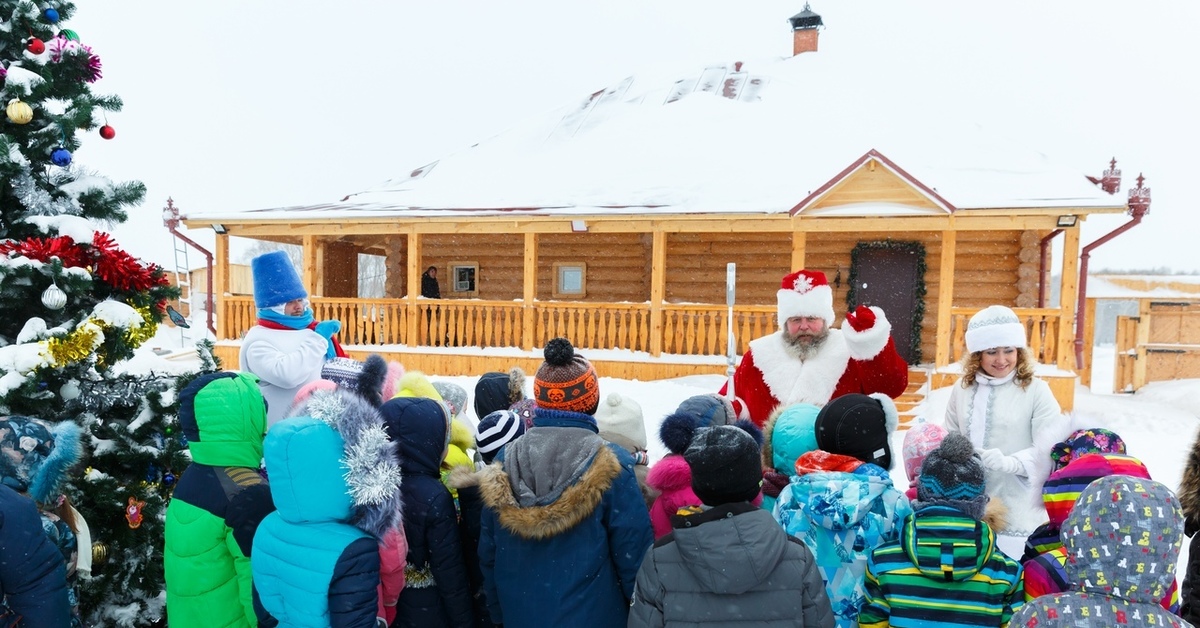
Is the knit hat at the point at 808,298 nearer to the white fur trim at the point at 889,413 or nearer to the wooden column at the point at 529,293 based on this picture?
A: the white fur trim at the point at 889,413

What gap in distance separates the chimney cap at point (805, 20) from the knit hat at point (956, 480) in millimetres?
21873

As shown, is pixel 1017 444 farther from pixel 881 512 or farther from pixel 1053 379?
pixel 1053 379

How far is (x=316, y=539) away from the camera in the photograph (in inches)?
90.0

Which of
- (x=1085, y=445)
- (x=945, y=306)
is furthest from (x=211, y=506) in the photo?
(x=945, y=306)

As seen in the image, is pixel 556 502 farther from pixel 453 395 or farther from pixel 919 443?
pixel 453 395

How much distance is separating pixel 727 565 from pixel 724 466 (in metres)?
0.27

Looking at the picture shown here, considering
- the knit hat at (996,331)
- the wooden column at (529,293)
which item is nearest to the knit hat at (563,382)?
the knit hat at (996,331)

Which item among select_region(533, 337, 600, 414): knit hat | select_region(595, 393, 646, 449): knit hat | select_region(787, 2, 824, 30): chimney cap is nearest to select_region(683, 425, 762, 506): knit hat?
select_region(533, 337, 600, 414): knit hat

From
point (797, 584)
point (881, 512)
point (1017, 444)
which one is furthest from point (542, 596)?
point (1017, 444)

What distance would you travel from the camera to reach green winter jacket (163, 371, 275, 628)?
8.80 ft

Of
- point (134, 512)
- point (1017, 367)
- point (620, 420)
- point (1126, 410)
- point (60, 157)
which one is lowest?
point (1126, 410)

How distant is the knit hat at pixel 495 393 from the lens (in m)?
3.67

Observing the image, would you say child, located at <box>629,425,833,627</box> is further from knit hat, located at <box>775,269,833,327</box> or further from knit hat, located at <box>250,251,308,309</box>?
knit hat, located at <box>250,251,308,309</box>

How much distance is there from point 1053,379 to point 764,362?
7.46 meters
